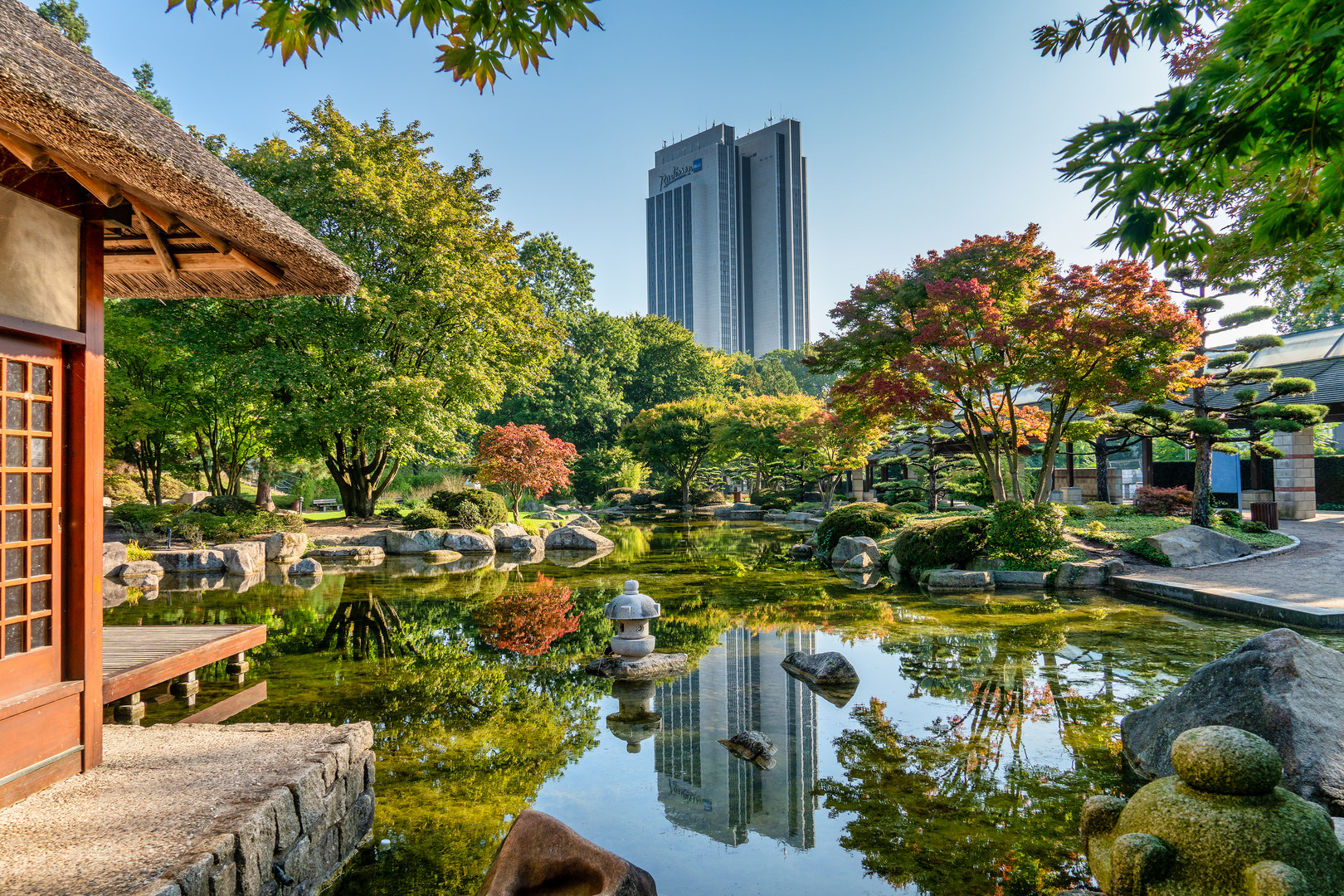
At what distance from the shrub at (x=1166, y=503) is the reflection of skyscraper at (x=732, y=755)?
45.5 ft

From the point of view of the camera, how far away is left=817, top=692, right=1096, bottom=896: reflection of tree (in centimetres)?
315

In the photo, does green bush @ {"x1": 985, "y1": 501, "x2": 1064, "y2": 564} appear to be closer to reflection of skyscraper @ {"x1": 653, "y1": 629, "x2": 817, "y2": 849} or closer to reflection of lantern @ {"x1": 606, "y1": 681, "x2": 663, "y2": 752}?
reflection of skyscraper @ {"x1": 653, "y1": 629, "x2": 817, "y2": 849}

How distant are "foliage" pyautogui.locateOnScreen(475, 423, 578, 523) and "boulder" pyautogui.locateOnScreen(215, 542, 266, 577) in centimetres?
629

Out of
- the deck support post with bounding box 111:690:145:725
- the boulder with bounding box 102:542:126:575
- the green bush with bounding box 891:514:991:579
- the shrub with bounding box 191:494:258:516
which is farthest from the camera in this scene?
the shrub with bounding box 191:494:258:516

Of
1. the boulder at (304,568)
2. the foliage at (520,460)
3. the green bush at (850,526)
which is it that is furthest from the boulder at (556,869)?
the foliage at (520,460)

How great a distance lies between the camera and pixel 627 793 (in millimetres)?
4125

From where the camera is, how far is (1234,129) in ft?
7.79

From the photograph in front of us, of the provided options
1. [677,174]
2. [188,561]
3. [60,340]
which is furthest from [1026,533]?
[677,174]

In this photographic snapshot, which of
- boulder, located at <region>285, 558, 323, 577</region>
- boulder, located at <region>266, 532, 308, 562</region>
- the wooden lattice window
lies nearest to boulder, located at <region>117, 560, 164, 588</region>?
boulder, located at <region>285, 558, 323, 577</region>

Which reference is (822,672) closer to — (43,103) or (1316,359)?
(43,103)

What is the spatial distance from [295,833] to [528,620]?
5.71m

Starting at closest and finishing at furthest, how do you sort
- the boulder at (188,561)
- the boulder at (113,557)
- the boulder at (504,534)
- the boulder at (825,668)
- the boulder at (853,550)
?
the boulder at (825,668) < the boulder at (113,557) < the boulder at (188,561) < the boulder at (853,550) < the boulder at (504,534)

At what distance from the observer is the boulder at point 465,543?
15.9m

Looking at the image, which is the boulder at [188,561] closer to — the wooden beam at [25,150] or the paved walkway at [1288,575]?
the wooden beam at [25,150]
